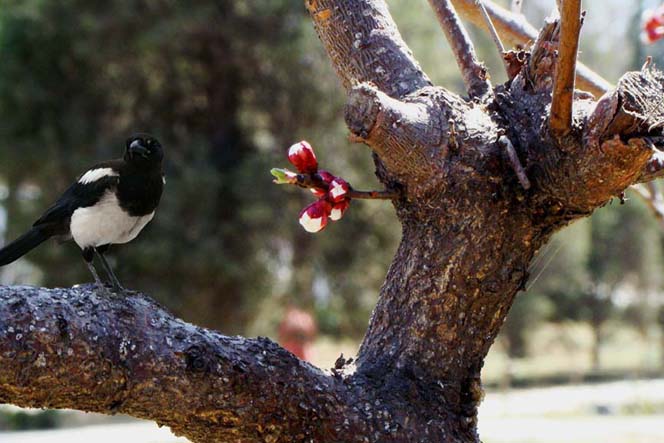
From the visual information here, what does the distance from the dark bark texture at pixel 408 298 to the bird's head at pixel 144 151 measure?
2.58ft

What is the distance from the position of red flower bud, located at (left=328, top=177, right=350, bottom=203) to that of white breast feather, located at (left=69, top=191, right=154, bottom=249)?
3.19ft

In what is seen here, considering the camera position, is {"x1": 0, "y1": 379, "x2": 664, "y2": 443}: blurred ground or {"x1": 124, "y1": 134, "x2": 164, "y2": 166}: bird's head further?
{"x1": 0, "y1": 379, "x2": 664, "y2": 443}: blurred ground

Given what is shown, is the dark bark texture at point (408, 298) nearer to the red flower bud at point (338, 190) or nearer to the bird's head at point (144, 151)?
the red flower bud at point (338, 190)

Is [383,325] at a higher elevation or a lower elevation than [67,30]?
lower

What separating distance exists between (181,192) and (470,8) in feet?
31.6

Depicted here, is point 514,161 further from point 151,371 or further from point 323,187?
point 151,371

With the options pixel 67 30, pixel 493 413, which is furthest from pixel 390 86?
pixel 493 413

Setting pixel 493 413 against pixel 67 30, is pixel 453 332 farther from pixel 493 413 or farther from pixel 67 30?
pixel 493 413

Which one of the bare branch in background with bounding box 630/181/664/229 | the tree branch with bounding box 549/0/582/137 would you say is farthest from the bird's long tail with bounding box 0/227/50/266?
the bare branch in background with bounding box 630/181/664/229

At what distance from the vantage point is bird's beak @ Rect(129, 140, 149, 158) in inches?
108

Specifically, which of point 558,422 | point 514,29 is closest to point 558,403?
point 558,422

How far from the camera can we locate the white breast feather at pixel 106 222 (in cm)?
276

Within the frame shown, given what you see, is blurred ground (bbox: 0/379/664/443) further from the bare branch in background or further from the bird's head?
the bird's head

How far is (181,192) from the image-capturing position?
40.1ft
